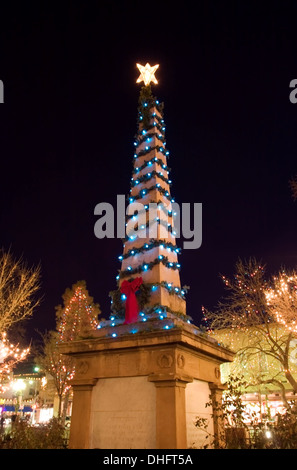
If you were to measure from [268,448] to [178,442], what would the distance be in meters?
1.84

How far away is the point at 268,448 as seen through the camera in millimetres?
6691

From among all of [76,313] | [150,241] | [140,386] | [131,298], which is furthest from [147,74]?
[76,313]

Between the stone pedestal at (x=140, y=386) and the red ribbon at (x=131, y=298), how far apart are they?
0.37 metres

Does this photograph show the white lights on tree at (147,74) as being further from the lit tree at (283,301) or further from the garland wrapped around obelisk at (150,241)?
the lit tree at (283,301)

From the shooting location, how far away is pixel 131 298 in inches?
391

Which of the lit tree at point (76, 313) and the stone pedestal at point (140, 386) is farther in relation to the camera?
the lit tree at point (76, 313)

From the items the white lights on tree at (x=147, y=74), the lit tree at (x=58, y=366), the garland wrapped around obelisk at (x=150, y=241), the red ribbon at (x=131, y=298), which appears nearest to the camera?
the red ribbon at (x=131, y=298)

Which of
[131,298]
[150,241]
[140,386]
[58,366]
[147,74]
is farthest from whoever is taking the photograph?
[58,366]

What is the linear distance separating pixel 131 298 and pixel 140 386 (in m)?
2.37

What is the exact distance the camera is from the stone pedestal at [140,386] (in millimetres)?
7891

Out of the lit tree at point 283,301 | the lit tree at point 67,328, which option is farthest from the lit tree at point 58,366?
the lit tree at point 283,301

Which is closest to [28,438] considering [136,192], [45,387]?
[136,192]

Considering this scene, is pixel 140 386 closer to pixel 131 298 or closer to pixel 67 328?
pixel 131 298
